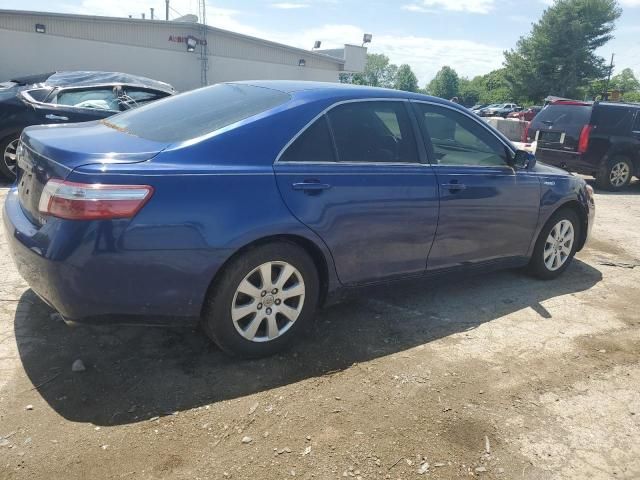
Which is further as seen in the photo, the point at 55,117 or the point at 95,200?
the point at 55,117

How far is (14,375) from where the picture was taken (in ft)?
9.51

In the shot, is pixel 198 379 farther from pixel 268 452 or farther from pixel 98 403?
pixel 268 452

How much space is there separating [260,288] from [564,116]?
32.0 feet

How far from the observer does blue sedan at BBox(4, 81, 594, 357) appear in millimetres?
2623

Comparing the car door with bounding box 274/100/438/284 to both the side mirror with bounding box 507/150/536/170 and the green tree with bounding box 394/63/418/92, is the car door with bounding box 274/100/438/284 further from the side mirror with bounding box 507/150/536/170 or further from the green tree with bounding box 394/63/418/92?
the green tree with bounding box 394/63/418/92

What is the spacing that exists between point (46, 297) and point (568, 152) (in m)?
10.2

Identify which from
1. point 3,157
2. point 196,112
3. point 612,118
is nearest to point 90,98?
point 3,157

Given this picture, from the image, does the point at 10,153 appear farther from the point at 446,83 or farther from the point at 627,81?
the point at 446,83

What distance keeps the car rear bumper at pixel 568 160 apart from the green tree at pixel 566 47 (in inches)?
1585

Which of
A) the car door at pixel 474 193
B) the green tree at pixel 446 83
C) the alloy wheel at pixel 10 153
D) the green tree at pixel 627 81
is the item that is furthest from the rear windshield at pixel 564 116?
the green tree at pixel 446 83

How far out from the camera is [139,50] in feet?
74.2

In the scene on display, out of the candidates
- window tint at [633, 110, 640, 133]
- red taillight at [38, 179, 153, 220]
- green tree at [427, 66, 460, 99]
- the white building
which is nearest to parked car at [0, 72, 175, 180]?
red taillight at [38, 179, 153, 220]

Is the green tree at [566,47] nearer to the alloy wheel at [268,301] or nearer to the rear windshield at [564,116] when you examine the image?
the rear windshield at [564,116]

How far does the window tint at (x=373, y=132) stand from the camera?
11.2 ft
